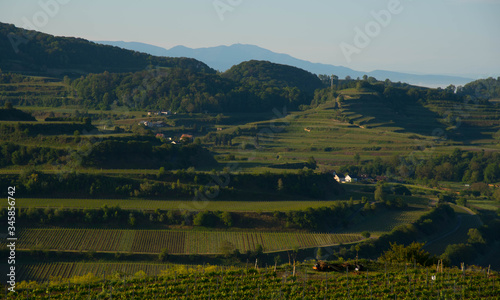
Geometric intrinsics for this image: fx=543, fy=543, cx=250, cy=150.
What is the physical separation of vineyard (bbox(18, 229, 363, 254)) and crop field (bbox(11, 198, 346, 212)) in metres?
3.01

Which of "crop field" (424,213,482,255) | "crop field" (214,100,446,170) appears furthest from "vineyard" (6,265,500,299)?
"crop field" (214,100,446,170)

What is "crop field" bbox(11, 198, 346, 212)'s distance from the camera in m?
41.5

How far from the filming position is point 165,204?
44.0 metres

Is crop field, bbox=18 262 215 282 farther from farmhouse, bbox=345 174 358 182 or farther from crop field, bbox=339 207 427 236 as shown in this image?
farmhouse, bbox=345 174 358 182

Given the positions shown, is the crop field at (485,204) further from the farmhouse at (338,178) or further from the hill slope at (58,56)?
the hill slope at (58,56)

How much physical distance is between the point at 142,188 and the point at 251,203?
9.39 meters

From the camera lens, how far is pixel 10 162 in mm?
48250

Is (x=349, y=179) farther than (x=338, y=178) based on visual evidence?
Yes

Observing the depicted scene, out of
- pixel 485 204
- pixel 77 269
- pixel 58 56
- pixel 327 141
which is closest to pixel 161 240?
pixel 77 269

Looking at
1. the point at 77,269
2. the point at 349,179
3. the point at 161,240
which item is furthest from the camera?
the point at 349,179

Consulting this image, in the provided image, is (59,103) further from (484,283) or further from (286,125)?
(484,283)

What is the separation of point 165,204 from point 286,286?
900 inches

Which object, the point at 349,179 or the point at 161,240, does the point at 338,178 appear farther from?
the point at 161,240

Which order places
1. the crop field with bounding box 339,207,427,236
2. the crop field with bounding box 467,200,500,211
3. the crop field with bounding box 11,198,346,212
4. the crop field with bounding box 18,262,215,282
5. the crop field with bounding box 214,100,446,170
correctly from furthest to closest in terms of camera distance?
1. the crop field with bounding box 214,100,446,170
2. the crop field with bounding box 467,200,500,211
3. the crop field with bounding box 339,207,427,236
4. the crop field with bounding box 11,198,346,212
5. the crop field with bounding box 18,262,215,282
